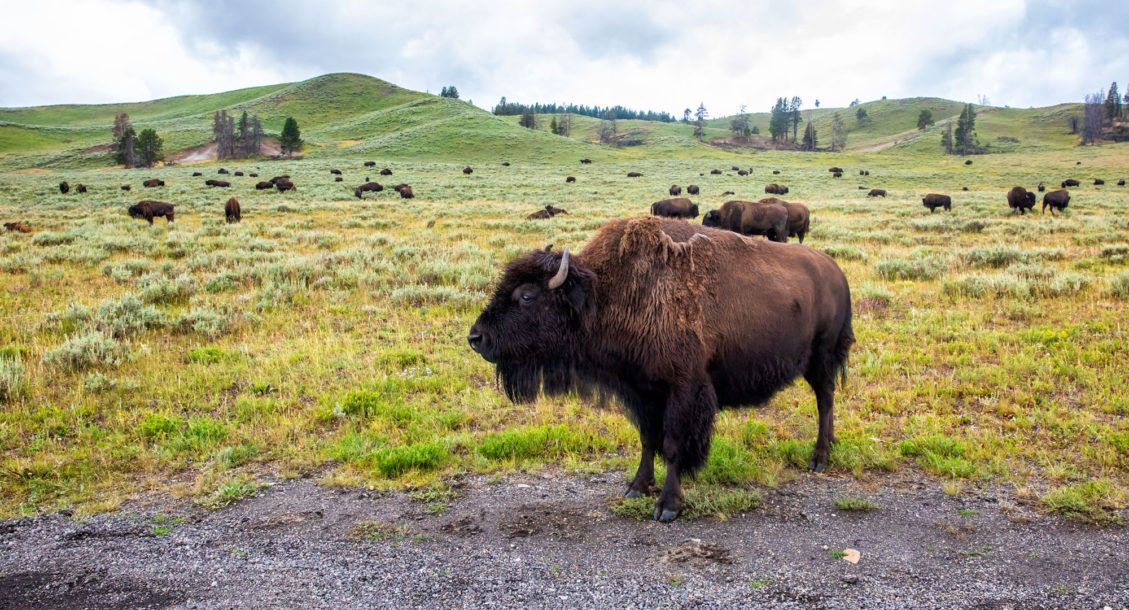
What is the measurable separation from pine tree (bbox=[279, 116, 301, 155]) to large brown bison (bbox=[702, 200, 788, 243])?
68847 millimetres

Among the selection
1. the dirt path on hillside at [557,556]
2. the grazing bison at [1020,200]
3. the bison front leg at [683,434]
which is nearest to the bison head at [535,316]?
the bison front leg at [683,434]

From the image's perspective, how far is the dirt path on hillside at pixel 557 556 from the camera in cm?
346

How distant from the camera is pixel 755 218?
19312 millimetres

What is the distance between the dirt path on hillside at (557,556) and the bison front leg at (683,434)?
19 cm

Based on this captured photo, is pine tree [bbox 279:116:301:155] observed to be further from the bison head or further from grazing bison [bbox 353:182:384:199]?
the bison head

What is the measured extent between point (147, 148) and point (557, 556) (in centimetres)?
8230

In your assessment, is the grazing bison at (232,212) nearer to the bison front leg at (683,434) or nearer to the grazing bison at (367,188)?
the grazing bison at (367,188)

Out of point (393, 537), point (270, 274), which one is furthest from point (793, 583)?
point (270, 274)

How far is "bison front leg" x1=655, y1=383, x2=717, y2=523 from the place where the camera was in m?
4.44

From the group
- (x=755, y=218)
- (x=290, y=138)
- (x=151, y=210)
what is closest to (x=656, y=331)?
(x=755, y=218)

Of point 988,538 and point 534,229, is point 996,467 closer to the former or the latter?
point 988,538

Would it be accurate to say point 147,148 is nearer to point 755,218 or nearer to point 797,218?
point 755,218

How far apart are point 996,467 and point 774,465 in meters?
1.69

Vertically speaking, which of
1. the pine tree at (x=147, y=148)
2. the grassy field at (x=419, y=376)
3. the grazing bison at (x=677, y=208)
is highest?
the pine tree at (x=147, y=148)
